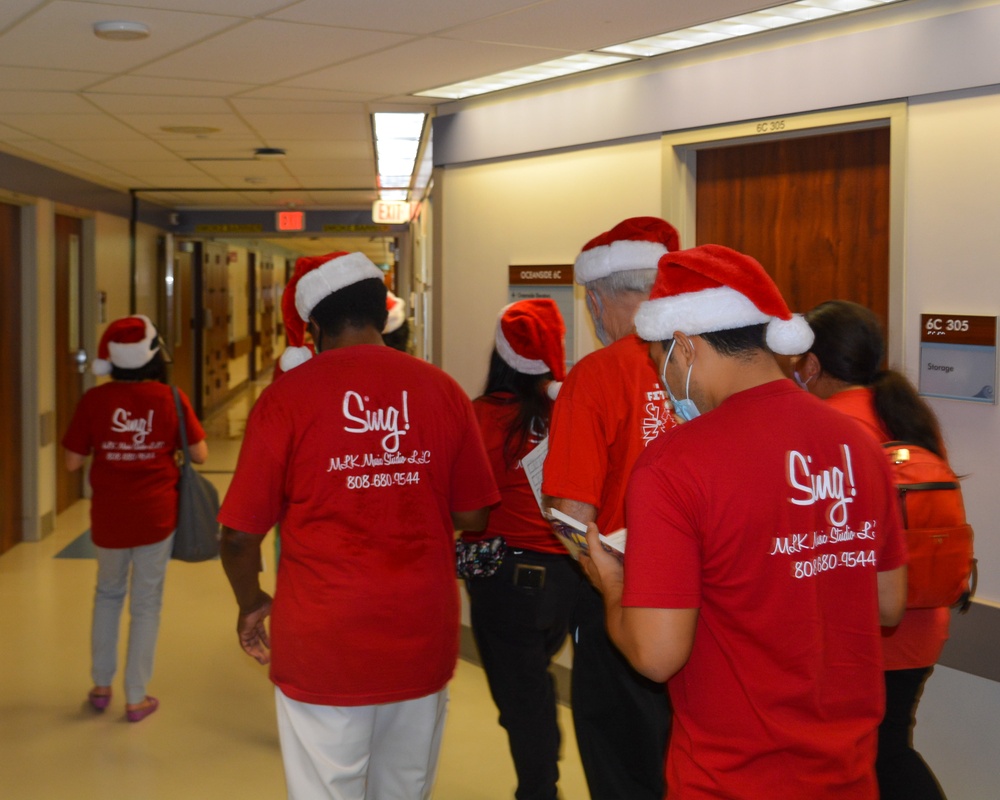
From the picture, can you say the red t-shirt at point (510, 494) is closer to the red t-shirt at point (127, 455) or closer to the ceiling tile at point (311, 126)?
the red t-shirt at point (127, 455)

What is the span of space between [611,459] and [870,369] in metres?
0.68

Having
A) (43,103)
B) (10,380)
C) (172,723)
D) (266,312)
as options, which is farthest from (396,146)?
(266,312)

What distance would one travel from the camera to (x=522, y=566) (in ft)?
Answer: 9.73

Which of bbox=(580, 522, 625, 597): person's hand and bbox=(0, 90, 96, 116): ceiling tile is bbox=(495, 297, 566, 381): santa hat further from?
bbox=(0, 90, 96, 116): ceiling tile

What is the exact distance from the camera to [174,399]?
4.20 meters

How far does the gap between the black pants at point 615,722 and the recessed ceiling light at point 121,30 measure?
Answer: 2508 mm

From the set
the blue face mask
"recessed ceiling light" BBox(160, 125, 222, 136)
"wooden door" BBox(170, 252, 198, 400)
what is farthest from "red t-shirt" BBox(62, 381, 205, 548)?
"wooden door" BBox(170, 252, 198, 400)

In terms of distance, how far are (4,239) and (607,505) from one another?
5970 mm

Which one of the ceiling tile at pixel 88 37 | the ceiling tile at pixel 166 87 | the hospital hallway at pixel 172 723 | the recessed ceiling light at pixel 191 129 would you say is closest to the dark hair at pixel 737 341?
the hospital hallway at pixel 172 723

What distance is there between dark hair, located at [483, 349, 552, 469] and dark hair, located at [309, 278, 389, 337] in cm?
77

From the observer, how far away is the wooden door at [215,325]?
42.4ft

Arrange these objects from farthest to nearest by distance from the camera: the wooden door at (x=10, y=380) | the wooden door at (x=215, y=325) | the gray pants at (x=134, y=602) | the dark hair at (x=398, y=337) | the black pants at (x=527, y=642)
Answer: the wooden door at (x=215, y=325), the wooden door at (x=10, y=380), the dark hair at (x=398, y=337), the gray pants at (x=134, y=602), the black pants at (x=527, y=642)

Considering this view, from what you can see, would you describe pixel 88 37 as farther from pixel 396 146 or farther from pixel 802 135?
pixel 396 146

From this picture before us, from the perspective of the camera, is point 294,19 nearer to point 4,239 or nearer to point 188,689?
point 188,689
